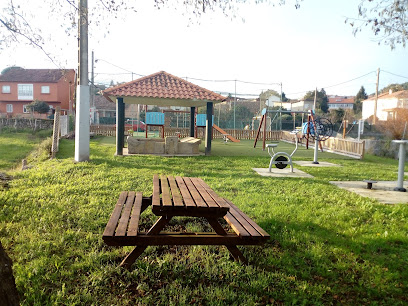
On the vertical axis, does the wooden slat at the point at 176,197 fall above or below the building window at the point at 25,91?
below

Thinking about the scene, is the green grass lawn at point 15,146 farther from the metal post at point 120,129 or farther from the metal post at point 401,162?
the metal post at point 401,162

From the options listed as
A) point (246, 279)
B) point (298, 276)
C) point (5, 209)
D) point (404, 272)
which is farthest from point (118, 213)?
point (404, 272)

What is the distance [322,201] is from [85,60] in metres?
8.34

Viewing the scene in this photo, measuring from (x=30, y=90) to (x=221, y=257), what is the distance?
2077 inches

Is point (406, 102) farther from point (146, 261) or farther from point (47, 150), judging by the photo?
point (146, 261)

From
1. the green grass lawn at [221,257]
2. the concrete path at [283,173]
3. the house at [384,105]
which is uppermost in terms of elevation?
the house at [384,105]

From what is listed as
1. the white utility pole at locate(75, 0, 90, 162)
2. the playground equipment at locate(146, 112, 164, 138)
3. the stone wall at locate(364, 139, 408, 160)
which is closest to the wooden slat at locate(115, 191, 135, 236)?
the white utility pole at locate(75, 0, 90, 162)

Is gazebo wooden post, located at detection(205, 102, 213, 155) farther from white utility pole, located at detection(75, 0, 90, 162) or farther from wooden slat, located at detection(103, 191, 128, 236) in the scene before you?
wooden slat, located at detection(103, 191, 128, 236)

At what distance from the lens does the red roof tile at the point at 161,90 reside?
14172 millimetres

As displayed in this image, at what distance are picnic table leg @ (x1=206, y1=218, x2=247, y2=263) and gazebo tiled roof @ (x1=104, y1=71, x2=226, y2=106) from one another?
37.0 ft

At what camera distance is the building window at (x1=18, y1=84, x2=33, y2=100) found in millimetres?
48875

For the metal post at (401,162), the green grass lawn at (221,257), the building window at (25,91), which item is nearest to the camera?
the green grass lawn at (221,257)

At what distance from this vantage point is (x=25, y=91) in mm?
49250

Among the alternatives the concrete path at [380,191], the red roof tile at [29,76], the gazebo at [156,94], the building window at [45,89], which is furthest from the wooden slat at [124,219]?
the building window at [45,89]
